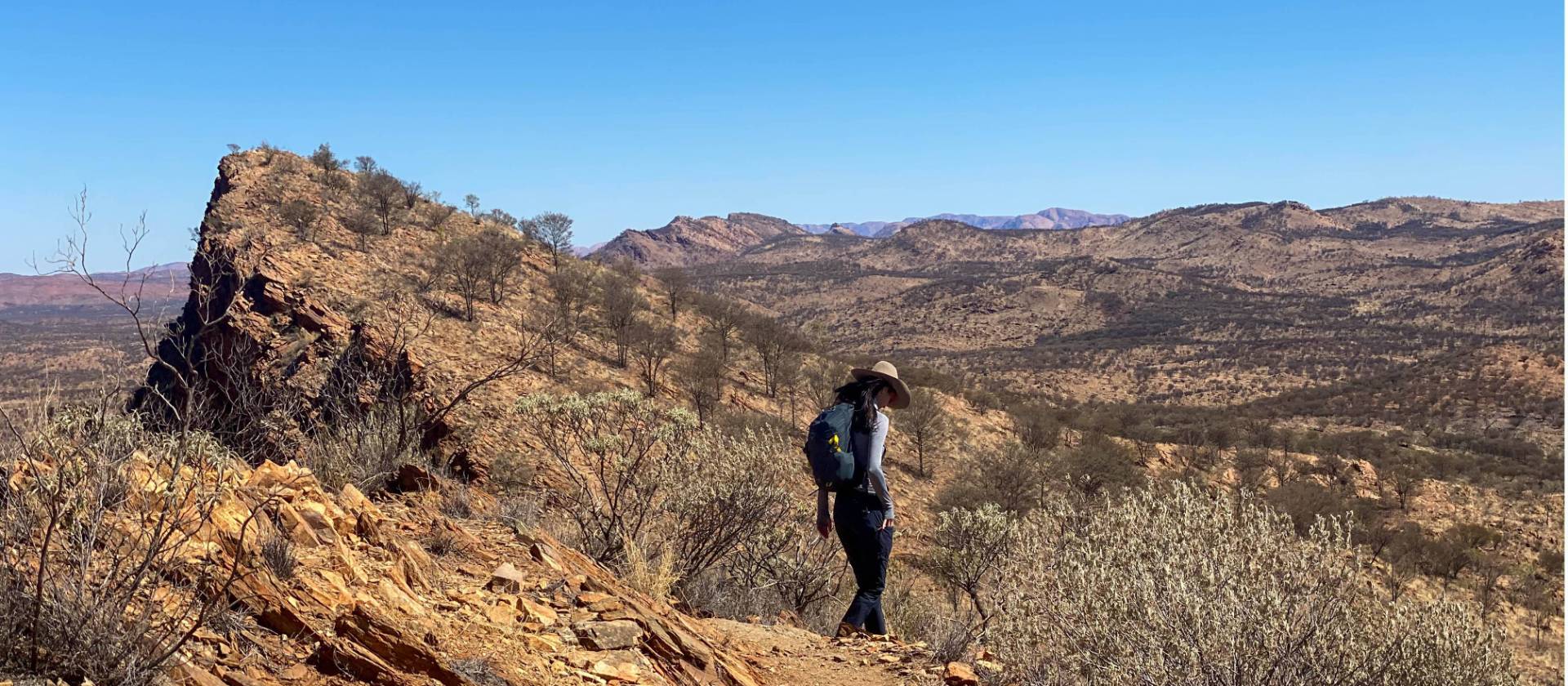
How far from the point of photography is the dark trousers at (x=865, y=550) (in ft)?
16.4

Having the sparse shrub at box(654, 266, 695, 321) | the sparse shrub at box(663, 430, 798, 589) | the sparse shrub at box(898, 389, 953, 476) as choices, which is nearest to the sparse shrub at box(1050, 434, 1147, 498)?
the sparse shrub at box(898, 389, 953, 476)

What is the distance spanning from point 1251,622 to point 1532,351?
5725 centimetres

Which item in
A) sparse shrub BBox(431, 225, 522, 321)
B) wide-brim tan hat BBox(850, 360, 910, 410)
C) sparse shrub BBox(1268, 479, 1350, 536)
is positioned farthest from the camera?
sparse shrub BBox(431, 225, 522, 321)

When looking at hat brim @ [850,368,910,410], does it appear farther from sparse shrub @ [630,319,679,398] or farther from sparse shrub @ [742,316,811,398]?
sparse shrub @ [742,316,811,398]

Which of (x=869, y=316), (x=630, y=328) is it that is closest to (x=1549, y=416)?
(x=630, y=328)

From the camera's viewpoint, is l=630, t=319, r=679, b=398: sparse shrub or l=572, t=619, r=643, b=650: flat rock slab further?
l=630, t=319, r=679, b=398: sparse shrub

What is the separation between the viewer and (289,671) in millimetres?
2912

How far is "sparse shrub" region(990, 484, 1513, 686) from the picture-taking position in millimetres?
3670

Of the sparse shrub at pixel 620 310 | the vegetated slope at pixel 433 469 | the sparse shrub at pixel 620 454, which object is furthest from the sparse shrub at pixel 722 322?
the sparse shrub at pixel 620 454

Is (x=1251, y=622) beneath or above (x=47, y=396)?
beneath

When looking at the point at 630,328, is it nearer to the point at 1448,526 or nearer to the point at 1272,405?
the point at 1448,526

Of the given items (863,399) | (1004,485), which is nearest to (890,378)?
(863,399)

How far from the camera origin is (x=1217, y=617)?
367 cm

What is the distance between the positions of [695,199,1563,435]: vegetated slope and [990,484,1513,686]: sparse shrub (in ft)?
107
